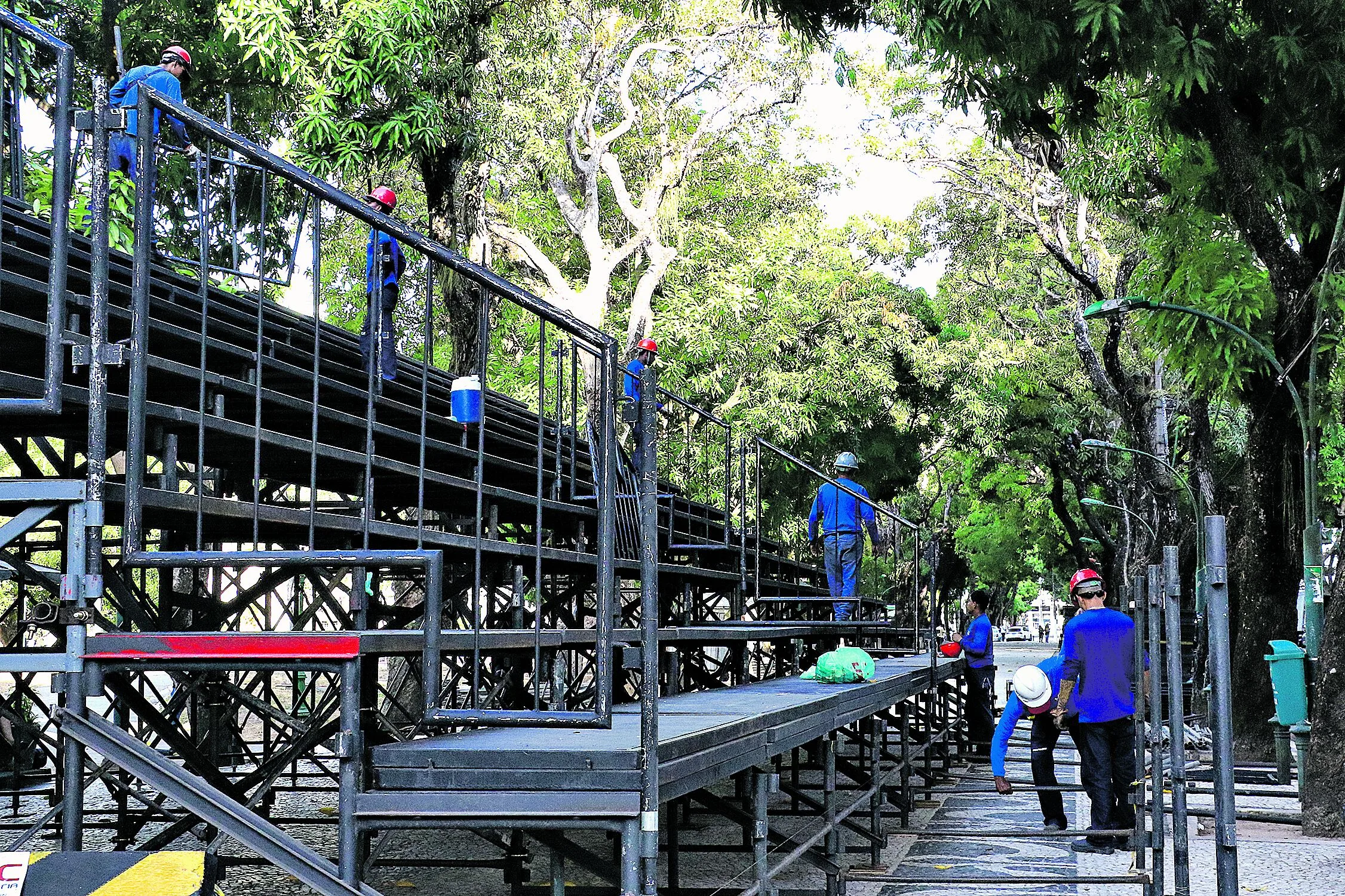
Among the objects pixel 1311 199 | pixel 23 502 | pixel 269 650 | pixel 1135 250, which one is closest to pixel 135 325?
pixel 23 502

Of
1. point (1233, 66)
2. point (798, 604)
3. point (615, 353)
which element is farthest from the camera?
point (798, 604)

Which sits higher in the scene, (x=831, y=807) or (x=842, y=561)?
(x=842, y=561)

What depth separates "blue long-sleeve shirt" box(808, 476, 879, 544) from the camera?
13.3 m

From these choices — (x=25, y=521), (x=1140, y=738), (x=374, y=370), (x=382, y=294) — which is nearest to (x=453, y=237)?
(x=382, y=294)

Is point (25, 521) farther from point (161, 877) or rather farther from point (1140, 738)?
point (1140, 738)

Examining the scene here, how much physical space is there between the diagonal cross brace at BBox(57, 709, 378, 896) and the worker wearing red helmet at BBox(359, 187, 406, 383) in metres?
1.65

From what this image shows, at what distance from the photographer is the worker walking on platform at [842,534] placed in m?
13.3

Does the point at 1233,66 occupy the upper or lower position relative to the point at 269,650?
upper

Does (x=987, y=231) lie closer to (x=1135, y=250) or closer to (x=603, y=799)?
(x=1135, y=250)

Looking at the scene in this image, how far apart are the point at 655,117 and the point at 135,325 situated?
2502 centimetres

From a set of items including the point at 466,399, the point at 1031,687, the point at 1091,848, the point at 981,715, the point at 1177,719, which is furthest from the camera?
the point at 981,715

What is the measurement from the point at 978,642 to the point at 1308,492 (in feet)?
12.4

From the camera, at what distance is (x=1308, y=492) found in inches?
588

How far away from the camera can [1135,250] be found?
25547 mm
